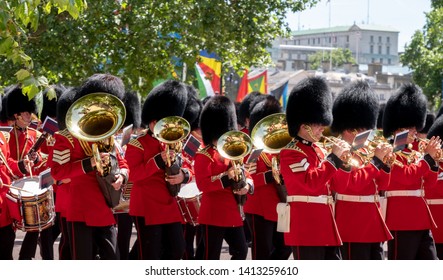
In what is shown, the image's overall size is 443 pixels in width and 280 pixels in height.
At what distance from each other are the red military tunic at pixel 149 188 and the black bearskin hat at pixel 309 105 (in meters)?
1.24

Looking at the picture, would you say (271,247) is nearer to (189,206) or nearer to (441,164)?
(189,206)

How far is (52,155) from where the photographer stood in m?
6.85

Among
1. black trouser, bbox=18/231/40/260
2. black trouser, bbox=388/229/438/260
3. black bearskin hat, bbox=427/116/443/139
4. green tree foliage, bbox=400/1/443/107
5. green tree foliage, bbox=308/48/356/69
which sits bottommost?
green tree foliage, bbox=308/48/356/69

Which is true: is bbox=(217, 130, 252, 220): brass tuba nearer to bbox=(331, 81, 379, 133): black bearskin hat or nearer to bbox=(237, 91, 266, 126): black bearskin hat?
bbox=(331, 81, 379, 133): black bearskin hat

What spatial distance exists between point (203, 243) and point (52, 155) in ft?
5.38

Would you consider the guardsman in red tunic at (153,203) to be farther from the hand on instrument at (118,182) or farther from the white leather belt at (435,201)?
the white leather belt at (435,201)

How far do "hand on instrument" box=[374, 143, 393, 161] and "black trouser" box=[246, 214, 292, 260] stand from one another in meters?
1.78

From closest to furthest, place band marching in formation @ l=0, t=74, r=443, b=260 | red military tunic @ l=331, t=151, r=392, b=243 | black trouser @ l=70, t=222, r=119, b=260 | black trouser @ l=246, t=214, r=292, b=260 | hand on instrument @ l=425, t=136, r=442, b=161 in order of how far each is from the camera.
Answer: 1. band marching in formation @ l=0, t=74, r=443, b=260
2. red military tunic @ l=331, t=151, r=392, b=243
3. black trouser @ l=70, t=222, r=119, b=260
4. hand on instrument @ l=425, t=136, r=442, b=161
5. black trouser @ l=246, t=214, r=292, b=260

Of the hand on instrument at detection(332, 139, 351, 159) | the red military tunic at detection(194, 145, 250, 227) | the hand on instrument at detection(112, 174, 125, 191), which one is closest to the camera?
the hand on instrument at detection(332, 139, 351, 159)

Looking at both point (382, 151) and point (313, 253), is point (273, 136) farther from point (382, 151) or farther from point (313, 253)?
point (313, 253)

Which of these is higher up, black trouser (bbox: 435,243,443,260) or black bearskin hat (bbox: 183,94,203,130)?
black bearskin hat (bbox: 183,94,203,130)

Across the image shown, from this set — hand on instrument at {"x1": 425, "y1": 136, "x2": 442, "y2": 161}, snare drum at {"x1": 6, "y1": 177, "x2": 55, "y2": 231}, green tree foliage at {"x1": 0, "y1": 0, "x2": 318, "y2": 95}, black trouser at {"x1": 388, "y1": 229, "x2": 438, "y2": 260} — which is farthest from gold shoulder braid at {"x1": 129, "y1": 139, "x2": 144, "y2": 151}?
green tree foliage at {"x1": 0, "y1": 0, "x2": 318, "y2": 95}

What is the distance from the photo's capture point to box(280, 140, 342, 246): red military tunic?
20.3 feet

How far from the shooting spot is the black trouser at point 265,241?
8.01 m
